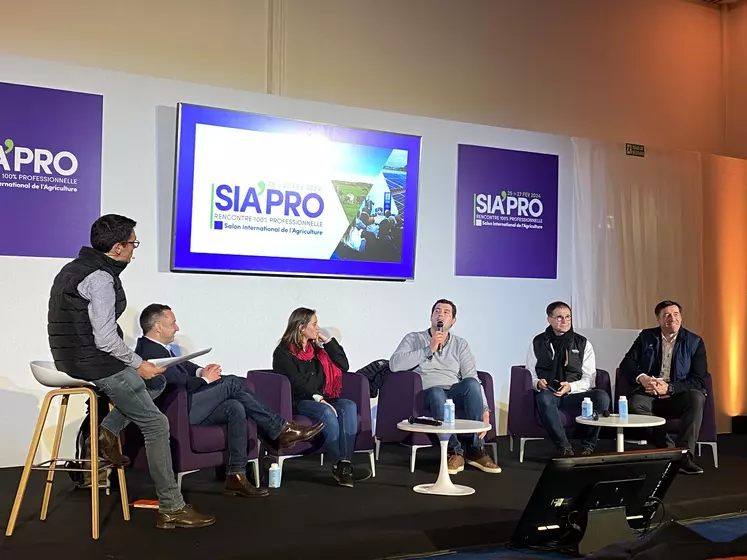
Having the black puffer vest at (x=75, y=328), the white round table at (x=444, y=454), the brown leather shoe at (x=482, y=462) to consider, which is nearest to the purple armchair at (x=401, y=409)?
the brown leather shoe at (x=482, y=462)

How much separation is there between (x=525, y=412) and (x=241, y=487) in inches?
87.9

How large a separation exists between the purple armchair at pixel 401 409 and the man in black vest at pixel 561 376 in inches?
17.3

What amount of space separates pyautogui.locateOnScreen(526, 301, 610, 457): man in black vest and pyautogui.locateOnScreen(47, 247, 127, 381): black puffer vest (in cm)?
312

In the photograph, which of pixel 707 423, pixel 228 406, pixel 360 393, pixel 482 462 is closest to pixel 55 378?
pixel 228 406

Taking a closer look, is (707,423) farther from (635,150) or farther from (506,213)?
(635,150)

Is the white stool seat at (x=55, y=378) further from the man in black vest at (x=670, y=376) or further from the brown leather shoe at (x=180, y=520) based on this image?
the man in black vest at (x=670, y=376)

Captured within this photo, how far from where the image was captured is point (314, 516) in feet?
14.5

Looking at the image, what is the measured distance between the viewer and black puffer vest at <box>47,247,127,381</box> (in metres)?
3.88

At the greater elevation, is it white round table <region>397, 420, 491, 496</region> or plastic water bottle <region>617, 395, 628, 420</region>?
plastic water bottle <region>617, 395, 628, 420</region>

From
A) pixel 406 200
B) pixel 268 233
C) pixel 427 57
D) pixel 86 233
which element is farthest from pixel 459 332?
pixel 86 233

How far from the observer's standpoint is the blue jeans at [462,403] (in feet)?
18.8

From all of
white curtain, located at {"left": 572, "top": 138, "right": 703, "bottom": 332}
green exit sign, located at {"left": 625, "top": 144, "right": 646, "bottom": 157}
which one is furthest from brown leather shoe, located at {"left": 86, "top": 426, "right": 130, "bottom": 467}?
green exit sign, located at {"left": 625, "top": 144, "right": 646, "bottom": 157}

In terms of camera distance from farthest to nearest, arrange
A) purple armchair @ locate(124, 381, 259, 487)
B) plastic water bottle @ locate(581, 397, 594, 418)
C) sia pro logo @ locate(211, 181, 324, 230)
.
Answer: sia pro logo @ locate(211, 181, 324, 230)
plastic water bottle @ locate(581, 397, 594, 418)
purple armchair @ locate(124, 381, 259, 487)

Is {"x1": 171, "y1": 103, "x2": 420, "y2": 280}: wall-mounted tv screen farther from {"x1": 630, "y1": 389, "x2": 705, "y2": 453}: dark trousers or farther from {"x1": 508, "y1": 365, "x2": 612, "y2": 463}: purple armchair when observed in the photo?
{"x1": 630, "y1": 389, "x2": 705, "y2": 453}: dark trousers
